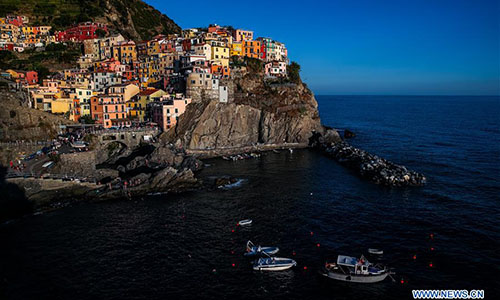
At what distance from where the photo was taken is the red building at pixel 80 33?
424 ft

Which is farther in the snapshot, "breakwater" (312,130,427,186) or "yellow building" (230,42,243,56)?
"yellow building" (230,42,243,56)

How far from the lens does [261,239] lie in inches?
1630

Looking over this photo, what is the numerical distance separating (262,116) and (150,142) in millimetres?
34504

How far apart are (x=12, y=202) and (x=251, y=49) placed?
95.4m

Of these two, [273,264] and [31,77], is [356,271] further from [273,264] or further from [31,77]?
[31,77]

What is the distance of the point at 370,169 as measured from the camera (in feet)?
219

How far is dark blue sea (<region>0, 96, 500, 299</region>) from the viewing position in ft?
105

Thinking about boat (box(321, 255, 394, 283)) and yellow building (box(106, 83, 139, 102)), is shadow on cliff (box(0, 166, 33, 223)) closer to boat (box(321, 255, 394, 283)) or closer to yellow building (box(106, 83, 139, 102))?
boat (box(321, 255, 394, 283))

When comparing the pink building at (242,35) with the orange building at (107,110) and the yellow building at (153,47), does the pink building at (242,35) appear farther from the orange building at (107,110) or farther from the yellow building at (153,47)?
the orange building at (107,110)

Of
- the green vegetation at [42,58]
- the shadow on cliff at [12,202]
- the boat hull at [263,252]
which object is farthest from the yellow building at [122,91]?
the boat hull at [263,252]

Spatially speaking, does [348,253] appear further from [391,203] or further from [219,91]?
[219,91]

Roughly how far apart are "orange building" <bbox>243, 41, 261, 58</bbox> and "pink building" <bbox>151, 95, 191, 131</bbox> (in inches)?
1654

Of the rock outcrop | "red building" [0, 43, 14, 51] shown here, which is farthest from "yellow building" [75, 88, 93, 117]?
"red building" [0, 43, 14, 51]

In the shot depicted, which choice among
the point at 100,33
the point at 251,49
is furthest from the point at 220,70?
the point at 100,33
